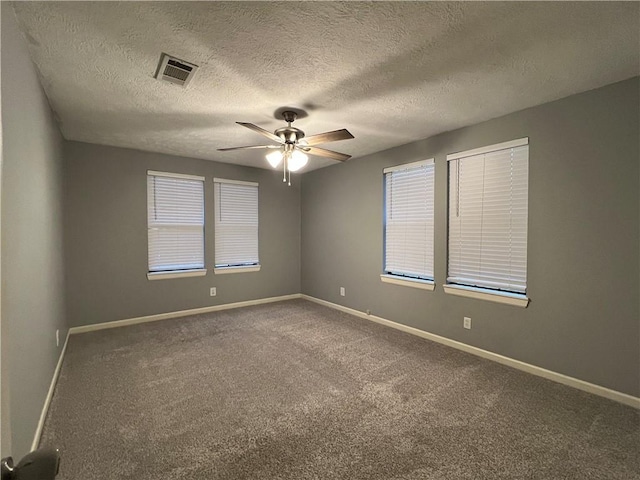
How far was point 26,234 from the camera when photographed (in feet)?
5.94

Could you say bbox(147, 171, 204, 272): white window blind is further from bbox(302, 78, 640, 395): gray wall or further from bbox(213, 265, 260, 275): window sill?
bbox(302, 78, 640, 395): gray wall

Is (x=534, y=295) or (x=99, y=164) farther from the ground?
(x=99, y=164)

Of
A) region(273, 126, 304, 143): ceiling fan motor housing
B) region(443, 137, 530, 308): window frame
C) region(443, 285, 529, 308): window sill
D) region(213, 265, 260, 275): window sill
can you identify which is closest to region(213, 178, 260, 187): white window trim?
region(213, 265, 260, 275): window sill

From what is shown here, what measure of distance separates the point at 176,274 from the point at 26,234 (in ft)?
9.40

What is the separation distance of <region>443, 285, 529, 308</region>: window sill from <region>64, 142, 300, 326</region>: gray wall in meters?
3.31

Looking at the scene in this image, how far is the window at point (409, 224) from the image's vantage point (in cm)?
378

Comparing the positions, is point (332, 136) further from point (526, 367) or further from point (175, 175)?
point (175, 175)

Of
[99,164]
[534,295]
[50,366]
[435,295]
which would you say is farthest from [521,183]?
[99,164]

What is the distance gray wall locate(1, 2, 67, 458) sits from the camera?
1.48 metres

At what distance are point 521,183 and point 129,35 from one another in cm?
328

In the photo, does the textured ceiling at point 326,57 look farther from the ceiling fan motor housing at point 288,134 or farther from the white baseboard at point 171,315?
the white baseboard at point 171,315

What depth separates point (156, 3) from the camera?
5.13 feet

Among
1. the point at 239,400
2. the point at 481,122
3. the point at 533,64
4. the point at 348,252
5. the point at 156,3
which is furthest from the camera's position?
the point at 348,252

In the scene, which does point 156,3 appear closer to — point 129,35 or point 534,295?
point 129,35
